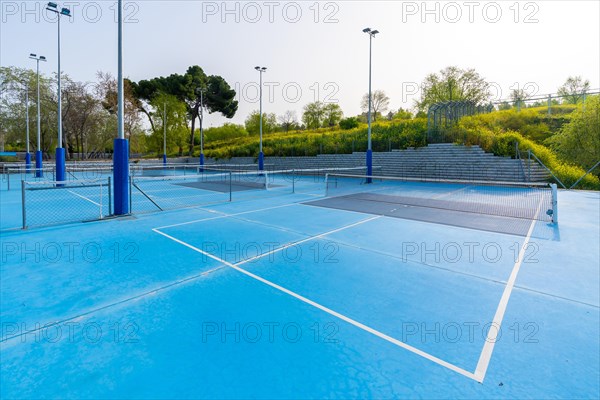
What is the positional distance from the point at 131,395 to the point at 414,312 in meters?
3.26

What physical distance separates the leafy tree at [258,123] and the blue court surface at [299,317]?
65294 millimetres

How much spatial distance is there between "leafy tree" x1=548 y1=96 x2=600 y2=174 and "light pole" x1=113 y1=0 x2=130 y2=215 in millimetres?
26816

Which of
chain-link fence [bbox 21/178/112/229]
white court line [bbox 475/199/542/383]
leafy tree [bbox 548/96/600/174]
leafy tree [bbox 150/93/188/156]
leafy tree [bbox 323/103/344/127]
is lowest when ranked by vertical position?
white court line [bbox 475/199/542/383]

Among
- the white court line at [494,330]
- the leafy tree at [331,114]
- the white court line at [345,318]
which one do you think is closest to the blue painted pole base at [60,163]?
the white court line at [345,318]

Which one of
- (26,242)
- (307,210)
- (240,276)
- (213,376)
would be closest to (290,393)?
(213,376)

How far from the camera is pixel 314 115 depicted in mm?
68875

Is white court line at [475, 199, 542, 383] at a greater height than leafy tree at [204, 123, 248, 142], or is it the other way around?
leafy tree at [204, 123, 248, 142]

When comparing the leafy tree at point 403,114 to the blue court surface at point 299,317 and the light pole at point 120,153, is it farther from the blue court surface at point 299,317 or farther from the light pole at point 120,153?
the blue court surface at point 299,317

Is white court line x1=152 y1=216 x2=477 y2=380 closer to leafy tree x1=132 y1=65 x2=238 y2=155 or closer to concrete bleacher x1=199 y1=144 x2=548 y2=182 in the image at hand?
concrete bleacher x1=199 y1=144 x2=548 y2=182

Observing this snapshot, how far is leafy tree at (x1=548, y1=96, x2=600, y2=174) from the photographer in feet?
70.2

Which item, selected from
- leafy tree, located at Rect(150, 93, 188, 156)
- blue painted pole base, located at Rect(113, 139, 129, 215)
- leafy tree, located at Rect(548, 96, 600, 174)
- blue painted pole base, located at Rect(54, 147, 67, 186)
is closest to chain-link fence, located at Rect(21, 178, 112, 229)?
blue painted pole base, located at Rect(113, 139, 129, 215)

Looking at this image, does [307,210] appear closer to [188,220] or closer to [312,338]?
[188,220]

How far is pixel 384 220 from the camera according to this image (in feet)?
33.8

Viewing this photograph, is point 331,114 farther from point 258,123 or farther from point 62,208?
point 62,208
